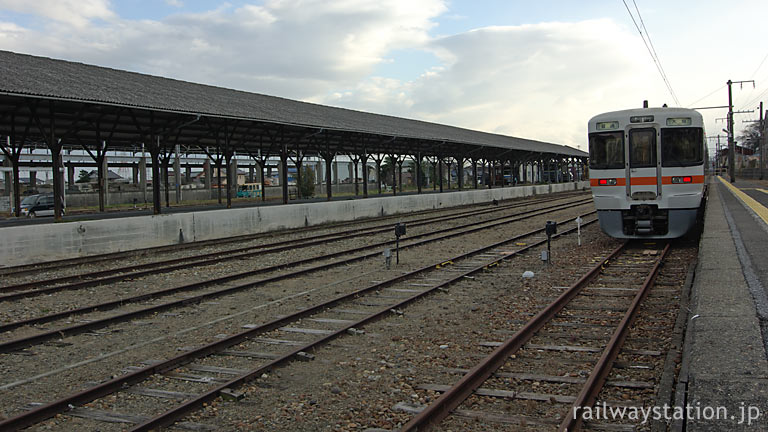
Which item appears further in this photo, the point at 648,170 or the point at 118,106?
the point at 118,106

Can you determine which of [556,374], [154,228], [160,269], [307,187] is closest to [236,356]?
[556,374]

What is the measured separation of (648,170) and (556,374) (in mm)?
9889

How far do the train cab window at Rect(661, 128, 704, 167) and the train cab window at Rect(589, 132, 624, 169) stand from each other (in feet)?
3.16

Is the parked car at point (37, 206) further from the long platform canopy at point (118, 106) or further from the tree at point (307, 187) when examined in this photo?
the tree at point (307, 187)

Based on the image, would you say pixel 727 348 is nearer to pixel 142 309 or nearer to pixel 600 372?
pixel 600 372

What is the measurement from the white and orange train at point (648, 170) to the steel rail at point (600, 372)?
6026mm

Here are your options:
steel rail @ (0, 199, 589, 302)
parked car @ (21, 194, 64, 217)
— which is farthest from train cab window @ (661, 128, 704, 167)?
parked car @ (21, 194, 64, 217)

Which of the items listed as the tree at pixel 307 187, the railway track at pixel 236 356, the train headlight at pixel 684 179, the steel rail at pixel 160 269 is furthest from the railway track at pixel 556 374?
the tree at pixel 307 187

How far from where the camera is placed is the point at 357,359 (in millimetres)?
6340

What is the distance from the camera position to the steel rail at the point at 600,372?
4375 mm

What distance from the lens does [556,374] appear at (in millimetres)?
5688

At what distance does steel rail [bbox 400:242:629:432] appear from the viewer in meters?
4.48

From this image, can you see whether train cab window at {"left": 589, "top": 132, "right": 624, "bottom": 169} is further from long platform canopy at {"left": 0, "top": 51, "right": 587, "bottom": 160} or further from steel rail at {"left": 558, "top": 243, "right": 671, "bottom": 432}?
long platform canopy at {"left": 0, "top": 51, "right": 587, "bottom": 160}

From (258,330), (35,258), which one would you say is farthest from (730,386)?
(35,258)
